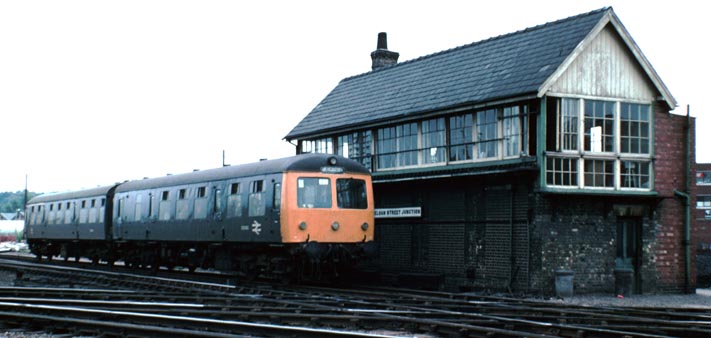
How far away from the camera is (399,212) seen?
22.6m

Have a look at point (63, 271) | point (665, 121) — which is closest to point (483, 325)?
point (665, 121)

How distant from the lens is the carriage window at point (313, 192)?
18047 millimetres

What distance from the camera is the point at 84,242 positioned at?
103 feet

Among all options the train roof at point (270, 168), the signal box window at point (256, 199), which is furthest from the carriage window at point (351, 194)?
the signal box window at point (256, 199)

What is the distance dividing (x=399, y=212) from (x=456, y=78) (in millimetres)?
3938

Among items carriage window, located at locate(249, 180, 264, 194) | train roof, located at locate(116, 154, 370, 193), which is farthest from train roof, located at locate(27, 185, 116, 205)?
carriage window, located at locate(249, 180, 264, 194)

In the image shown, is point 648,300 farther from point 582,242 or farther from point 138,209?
point 138,209

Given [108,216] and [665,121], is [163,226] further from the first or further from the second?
[665,121]

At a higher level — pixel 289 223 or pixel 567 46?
pixel 567 46

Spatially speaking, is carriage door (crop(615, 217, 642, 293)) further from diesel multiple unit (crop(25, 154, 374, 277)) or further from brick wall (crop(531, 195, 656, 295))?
diesel multiple unit (crop(25, 154, 374, 277))

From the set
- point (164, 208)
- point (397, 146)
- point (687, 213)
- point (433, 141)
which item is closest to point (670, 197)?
point (687, 213)

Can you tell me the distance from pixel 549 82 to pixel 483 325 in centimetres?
858

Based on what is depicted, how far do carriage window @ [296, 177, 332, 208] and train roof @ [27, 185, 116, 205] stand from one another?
1291cm

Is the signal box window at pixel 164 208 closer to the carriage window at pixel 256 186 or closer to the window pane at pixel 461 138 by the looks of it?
the carriage window at pixel 256 186
